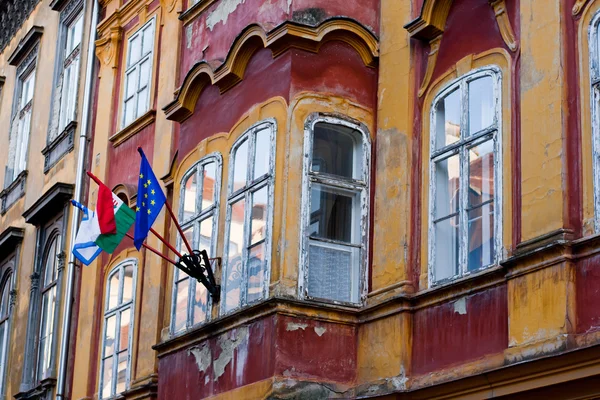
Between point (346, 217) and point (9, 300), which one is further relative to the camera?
point (9, 300)

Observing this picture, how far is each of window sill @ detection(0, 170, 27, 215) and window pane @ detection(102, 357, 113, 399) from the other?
238 inches

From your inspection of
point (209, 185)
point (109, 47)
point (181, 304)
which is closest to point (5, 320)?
point (109, 47)

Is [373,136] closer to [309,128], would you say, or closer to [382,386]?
[309,128]

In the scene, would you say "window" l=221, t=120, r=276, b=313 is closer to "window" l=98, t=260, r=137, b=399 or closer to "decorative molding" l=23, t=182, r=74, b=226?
"window" l=98, t=260, r=137, b=399

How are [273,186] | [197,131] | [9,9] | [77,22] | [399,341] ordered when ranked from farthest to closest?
[9,9], [77,22], [197,131], [273,186], [399,341]

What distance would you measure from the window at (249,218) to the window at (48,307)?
20.5ft

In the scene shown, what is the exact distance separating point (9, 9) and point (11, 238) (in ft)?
19.4

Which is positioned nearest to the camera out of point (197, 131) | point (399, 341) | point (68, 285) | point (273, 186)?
point (399, 341)

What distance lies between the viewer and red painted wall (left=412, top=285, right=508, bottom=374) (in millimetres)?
10078

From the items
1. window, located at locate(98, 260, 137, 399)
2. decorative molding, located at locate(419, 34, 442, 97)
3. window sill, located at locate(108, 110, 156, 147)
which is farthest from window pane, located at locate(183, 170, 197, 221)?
decorative molding, located at locate(419, 34, 442, 97)

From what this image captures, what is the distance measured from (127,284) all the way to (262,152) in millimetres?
4564

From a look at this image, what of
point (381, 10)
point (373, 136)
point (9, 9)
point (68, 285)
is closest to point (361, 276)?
point (373, 136)

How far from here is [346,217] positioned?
1200cm

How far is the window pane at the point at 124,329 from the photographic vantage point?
1582 cm
